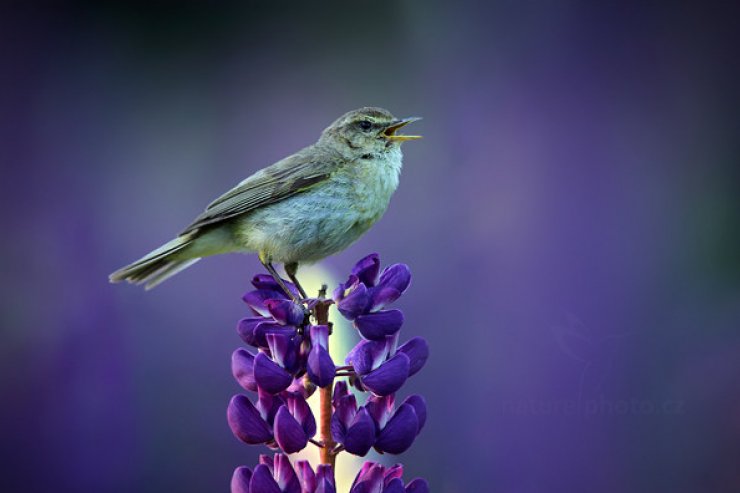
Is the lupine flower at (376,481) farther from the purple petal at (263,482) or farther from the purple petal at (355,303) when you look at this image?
the purple petal at (355,303)

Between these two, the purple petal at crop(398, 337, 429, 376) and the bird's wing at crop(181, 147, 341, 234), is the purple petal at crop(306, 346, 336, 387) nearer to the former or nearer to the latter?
the purple petal at crop(398, 337, 429, 376)

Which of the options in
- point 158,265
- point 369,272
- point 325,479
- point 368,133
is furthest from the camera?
point 368,133

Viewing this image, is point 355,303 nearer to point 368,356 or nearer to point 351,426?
point 368,356

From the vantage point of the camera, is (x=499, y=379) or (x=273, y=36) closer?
(x=499, y=379)

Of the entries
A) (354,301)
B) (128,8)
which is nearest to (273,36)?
(128,8)

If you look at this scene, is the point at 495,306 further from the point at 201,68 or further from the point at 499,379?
the point at 201,68

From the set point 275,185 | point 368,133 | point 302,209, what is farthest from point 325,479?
point 368,133
